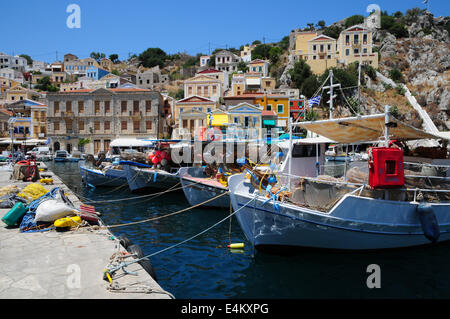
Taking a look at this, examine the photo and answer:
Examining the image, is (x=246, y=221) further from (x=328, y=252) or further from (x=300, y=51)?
(x=300, y=51)

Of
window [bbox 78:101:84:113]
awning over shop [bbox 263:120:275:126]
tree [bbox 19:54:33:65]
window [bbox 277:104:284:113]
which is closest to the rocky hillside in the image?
window [bbox 277:104:284:113]

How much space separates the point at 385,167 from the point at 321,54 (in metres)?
70.6

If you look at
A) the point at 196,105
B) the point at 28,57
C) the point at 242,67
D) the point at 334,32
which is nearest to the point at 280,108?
the point at 196,105

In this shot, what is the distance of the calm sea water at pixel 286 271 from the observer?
7.00 metres

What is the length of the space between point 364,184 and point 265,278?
326cm

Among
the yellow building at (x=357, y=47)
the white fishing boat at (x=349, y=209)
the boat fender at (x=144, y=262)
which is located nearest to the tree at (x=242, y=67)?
the yellow building at (x=357, y=47)

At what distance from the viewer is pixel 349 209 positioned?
794 cm

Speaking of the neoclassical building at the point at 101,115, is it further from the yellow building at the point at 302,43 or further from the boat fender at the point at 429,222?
the boat fender at the point at 429,222

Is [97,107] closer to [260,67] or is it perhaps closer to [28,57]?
[260,67]

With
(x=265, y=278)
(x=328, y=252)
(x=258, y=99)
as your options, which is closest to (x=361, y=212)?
(x=328, y=252)

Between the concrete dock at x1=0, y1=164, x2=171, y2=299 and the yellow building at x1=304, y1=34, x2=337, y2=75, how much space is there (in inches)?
2754

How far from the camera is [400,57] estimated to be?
75562 mm

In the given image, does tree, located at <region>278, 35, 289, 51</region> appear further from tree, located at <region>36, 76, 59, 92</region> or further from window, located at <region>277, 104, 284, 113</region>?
tree, located at <region>36, 76, 59, 92</region>

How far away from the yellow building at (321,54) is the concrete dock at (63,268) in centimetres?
6996
